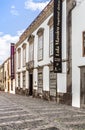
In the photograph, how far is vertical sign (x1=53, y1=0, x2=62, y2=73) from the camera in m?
21.5

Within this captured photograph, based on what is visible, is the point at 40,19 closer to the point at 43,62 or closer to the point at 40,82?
the point at 43,62

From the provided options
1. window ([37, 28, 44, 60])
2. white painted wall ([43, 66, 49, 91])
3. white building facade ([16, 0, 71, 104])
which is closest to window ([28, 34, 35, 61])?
white building facade ([16, 0, 71, 104])

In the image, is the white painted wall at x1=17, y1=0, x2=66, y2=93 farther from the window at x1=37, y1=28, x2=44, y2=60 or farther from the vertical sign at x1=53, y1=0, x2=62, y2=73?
the window at x1=37, y1=28, x2=44, y2=60

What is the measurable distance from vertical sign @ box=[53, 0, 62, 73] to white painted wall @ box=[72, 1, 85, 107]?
1747mm

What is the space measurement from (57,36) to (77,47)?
2.85 m

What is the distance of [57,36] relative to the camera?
21719mm

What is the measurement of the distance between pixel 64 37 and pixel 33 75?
414 inches

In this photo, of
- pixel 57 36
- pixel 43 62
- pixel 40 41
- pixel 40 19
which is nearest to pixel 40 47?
pixel 40 41

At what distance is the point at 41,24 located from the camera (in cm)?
2812

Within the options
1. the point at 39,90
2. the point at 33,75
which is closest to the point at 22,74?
the point at 33,75

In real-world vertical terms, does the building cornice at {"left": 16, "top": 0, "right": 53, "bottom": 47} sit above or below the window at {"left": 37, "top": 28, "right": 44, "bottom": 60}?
above

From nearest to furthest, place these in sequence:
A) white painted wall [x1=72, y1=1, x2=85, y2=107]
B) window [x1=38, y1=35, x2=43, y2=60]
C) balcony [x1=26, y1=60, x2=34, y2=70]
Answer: white painted wall [x1=72, y1=1, x2=85, y2=107], window [x1=38, y1=35, x2=43, y2=60], balcony [x1=26, y1=60, x2=34, y2=70]

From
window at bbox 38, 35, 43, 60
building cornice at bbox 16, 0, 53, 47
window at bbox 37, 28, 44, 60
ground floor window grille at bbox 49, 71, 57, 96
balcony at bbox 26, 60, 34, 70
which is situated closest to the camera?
ground floor window grille at bbox 49, 71, 57, 96

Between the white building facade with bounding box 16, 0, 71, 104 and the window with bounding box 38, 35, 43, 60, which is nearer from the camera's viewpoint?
the white building facade with bounding box 16, 0, 71, 104
